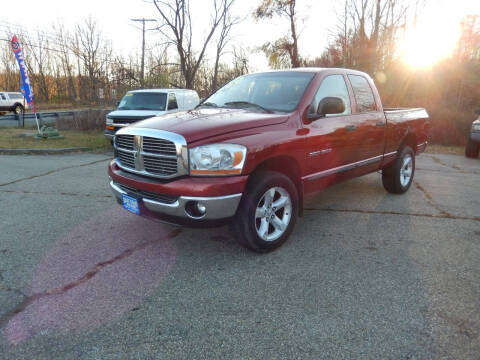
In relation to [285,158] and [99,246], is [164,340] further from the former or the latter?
[285,158]

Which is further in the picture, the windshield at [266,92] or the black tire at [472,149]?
the black tire at [472,149]

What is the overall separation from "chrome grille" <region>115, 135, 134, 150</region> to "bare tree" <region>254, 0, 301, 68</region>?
20120 mm

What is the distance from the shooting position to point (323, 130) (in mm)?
3936

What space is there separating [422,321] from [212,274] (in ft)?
5.55

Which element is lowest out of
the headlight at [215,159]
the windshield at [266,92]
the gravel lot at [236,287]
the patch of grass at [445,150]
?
the patch of grass at [445,150]

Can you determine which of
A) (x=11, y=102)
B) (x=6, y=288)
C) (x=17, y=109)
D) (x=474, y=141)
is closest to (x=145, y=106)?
(x=6, y=288)

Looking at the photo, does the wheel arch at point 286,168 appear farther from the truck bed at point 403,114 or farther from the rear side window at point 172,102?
the rear side window at point 172,102

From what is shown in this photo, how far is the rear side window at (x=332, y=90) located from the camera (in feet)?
13.1

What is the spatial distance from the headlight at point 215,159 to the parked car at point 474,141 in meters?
10.2

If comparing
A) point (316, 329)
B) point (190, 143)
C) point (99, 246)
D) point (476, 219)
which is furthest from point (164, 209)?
point (476, 219)

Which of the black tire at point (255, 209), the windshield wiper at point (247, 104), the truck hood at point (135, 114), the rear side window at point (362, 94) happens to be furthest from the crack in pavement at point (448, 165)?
the truck hood at point (135, 114)

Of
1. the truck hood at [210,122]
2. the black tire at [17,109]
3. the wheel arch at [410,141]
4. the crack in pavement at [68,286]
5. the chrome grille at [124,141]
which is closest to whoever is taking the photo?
the crack in pavement at [68,286]

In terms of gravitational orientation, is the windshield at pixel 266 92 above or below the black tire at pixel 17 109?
above

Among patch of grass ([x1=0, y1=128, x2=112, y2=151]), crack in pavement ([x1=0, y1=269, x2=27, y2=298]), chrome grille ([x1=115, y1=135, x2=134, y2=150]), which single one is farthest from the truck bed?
patch of grass ([x1=0, y1=128, x2=112, y2=151])
